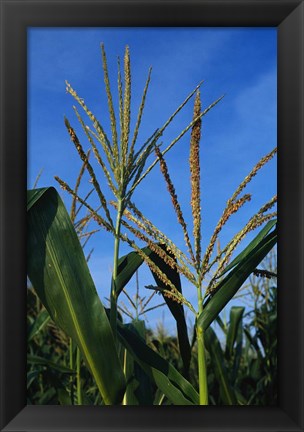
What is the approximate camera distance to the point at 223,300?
117 cm

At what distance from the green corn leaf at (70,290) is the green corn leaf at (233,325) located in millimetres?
529

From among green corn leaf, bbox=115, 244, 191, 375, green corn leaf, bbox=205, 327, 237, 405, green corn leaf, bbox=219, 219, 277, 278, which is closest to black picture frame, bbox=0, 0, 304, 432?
green corn leaf, bbox=219, 219, 277, 278

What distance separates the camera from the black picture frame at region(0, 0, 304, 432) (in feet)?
4.17

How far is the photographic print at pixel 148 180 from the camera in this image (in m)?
1.17

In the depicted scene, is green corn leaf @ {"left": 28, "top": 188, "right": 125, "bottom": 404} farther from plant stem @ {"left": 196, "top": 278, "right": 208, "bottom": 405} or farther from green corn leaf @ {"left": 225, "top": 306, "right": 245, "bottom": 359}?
green corn leaf @ {"left": 225, "top": 306, "right": 245, "bottom": 359}

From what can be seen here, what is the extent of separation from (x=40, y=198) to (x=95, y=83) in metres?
0.38

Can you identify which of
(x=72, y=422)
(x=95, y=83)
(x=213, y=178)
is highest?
(x=95, y=83)

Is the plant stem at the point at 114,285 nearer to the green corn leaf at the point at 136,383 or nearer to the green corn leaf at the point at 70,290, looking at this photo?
the green corn leaf at the point at 70,290

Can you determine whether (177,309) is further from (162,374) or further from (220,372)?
(220,372)

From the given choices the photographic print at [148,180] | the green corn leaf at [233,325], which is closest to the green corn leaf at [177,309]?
the photographic print at [148,180]
